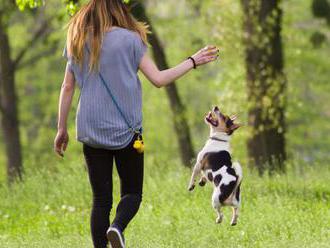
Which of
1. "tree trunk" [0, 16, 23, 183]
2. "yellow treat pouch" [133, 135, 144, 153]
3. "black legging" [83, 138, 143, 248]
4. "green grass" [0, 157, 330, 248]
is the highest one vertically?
"yellow treat pouch" [133, 135, 144, 153]

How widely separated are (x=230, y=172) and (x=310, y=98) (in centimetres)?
3700

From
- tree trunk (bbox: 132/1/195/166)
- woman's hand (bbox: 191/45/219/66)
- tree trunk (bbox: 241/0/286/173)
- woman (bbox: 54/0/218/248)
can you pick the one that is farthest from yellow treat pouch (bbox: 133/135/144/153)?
tree trunk (bbox: 132/1/195/166)

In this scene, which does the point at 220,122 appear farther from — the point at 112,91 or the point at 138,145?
the point at 112,91

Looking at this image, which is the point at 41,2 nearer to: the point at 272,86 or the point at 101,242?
the point at 101,242

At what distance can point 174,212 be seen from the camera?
9.38m

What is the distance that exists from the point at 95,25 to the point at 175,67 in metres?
0.62

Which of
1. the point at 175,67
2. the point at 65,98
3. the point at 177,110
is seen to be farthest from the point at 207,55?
the point at 177,110

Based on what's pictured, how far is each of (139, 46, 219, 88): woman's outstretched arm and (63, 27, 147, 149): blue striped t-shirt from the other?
0.07 m

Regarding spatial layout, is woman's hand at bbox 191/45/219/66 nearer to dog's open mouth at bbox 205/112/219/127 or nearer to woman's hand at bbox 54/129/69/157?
dog's open mouth at bbox 205/112/219/127

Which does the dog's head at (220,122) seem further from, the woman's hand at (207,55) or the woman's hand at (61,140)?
the woman's hand at (61,140)

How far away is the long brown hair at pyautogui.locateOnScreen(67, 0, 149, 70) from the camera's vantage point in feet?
20.6

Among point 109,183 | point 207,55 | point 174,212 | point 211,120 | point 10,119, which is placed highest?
point 207,55

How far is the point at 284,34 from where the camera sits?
2608cm

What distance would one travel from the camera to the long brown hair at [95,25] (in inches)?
247
